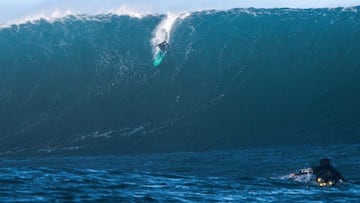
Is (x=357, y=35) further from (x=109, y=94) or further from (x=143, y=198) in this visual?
(x=143, y=198)

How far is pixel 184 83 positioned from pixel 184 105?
313 centimetres

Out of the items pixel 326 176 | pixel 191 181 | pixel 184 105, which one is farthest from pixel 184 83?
pixel 326 176

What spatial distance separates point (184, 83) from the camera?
40188 millimetres

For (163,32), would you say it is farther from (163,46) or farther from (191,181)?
(191,181)

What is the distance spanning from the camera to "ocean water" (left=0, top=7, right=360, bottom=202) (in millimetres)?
18188

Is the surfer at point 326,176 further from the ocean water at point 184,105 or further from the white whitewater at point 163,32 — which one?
the white whitewater at point 163,32

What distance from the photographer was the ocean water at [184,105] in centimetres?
1819

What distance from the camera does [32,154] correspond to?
32219mm

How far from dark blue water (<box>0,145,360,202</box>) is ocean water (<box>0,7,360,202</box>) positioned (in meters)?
0.04

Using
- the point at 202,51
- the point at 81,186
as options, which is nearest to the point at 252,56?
the point at 202,51

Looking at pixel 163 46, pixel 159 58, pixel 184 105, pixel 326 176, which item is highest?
pixel 163 46

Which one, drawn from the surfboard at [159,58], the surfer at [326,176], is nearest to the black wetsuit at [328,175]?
the surfer at [326,176]

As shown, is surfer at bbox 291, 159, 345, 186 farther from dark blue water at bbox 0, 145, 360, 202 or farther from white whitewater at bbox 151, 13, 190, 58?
white whitewater at bbox 151, 13, 190, 58

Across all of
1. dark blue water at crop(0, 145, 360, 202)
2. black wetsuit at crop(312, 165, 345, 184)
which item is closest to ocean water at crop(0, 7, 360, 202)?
dark blue water at crop(0, 145, 360, 202)
